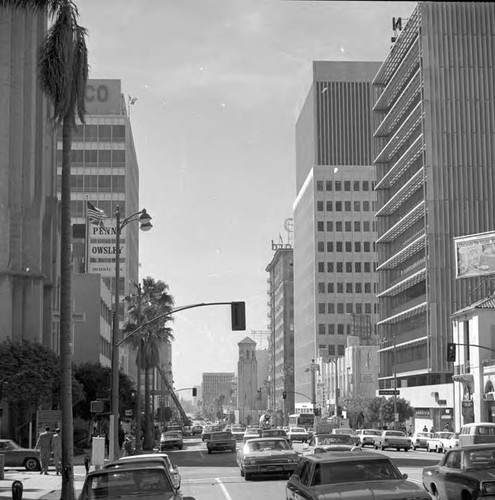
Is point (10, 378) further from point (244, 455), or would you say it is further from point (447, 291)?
point (447, 291)

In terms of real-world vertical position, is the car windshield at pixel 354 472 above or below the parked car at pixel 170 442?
above

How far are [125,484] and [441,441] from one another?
4541cm

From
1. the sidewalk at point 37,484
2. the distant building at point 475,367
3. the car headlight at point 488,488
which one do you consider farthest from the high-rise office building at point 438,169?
the car headlight at point 488,488

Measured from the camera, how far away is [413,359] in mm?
101938

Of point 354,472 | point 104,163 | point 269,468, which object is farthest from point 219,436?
point 104,163

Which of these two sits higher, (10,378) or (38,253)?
(38,253)

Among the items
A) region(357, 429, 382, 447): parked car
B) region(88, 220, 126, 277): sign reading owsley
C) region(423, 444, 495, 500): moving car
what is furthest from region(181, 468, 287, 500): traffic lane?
region(357, 429, 382, 447): parked car

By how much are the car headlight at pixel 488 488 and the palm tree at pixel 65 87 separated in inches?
472

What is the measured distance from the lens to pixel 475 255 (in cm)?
8506

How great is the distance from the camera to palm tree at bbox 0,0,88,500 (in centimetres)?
2548

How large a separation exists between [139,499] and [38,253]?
45.4 m

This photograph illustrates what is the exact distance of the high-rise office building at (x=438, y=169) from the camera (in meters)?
94.8

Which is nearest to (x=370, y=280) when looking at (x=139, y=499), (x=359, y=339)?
(x=359, y=339)

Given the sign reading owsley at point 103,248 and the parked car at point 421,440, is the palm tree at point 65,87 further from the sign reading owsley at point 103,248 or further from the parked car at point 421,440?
the parked car at point 421,440
